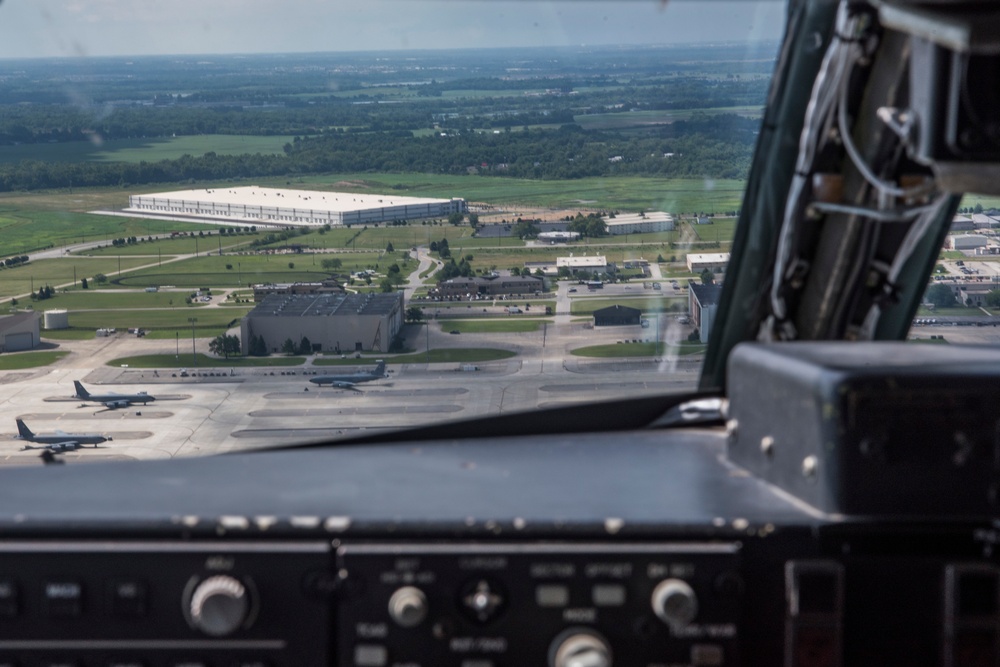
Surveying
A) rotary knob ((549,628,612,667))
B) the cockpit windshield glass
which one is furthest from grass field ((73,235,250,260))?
rotary knob ((549,628,612,667))

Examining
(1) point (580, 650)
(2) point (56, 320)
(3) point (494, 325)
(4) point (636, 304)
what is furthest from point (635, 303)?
(2) point (56, 320)

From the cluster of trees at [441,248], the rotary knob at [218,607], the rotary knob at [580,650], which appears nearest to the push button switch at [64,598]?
the rotary knob at [218,607]

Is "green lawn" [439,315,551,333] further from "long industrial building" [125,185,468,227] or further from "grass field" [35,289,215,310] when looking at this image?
"grass field" [35,289,215,310]

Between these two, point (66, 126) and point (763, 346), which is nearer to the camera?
point (763, 346)

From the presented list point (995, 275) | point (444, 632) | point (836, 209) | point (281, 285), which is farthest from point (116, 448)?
point (995, 275)

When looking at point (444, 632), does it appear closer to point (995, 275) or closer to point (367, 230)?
point (367, 230)

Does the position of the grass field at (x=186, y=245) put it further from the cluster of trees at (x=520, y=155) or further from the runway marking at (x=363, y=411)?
the runway marking at (x=363, y=411)
